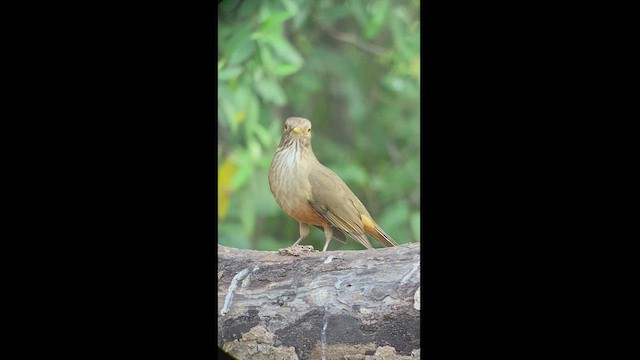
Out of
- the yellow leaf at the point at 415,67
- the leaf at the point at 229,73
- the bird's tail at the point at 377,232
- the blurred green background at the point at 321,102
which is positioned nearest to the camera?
the yellow leaf at the point at 415,67

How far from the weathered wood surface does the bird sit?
11 centimetres

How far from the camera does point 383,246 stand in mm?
4324

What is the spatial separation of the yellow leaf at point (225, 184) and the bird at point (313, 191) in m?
0.35

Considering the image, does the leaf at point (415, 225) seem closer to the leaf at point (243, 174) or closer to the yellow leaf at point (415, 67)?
the yellow leaf at point (415, 67)

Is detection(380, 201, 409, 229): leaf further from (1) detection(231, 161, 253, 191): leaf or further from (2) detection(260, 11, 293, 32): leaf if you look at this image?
(2) detection(260, 11, 293, 32): leaf

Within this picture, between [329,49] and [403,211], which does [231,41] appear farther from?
[403,211]

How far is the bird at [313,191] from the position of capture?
430 cm

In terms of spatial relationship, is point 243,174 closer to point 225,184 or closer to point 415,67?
point 225,184

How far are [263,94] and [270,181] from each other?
16.1 inches

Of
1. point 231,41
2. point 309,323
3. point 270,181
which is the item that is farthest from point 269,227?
point 231,41

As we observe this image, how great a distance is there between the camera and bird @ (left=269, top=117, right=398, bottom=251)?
4.30 m

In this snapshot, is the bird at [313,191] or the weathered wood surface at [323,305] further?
the bird at [313,191]

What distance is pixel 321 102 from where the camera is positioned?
439cm

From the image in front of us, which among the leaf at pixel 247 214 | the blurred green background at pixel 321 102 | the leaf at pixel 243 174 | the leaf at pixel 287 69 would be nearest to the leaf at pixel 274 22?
the blurred green background at pixel 321 102
